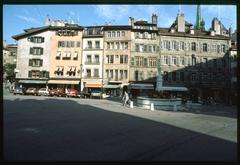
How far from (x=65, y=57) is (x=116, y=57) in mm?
11194

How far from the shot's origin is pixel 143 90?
5959cm

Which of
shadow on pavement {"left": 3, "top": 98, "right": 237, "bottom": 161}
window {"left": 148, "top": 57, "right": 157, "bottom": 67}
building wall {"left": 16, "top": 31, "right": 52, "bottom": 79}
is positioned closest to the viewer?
shadow on pavement {"left": 3, "top": 98, "right": 237, "bottom": 161}

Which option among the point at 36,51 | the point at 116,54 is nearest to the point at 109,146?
the point at 116,54

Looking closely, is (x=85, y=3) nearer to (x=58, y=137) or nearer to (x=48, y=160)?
(x=48, y=160)

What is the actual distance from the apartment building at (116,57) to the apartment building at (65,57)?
6.02m

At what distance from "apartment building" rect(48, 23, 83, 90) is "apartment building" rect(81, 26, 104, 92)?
1.13 metres

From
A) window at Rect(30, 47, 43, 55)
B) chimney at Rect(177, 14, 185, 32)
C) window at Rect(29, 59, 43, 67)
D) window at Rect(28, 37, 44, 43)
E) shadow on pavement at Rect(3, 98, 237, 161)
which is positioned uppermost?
chimney at Rect(177, 14, 185, 32)

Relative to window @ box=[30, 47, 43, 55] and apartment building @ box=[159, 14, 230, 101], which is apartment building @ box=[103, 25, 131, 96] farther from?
window @ box=[30, 47, 43, 55]

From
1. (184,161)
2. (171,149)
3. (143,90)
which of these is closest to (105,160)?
(184,161)

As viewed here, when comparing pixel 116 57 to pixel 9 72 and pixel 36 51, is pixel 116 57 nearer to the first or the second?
pixel 36 51

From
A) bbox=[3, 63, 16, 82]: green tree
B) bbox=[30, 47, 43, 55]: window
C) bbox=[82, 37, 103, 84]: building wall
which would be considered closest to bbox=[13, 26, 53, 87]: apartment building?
bbox=[30, 47, 43, 55]: window

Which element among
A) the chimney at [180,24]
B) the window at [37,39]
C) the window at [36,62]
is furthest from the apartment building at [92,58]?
the chimney at [180,24]

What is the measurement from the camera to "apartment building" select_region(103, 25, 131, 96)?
6084 centimetres

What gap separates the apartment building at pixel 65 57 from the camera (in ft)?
207
